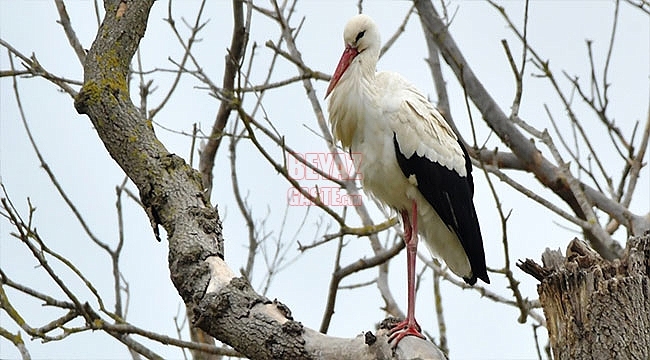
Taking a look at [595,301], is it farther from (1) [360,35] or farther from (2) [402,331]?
(1) [360,35]

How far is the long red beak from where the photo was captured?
6.52m

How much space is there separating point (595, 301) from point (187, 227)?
Result: 6.37 feet

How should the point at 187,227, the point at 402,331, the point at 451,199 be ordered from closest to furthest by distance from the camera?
1. the point at 187,227
2. the point at 402,331
3. the point at 451,199

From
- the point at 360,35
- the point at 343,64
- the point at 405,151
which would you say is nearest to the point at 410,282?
the point at 405,151

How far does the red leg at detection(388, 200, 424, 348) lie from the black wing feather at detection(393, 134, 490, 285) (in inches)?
8.3

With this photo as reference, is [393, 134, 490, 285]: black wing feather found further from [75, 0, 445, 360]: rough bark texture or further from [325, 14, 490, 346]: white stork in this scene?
[75, 0, 445, 360]: rough bark texture

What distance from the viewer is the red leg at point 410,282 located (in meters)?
4.90

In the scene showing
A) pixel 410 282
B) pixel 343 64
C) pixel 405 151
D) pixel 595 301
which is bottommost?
pixel 595 301

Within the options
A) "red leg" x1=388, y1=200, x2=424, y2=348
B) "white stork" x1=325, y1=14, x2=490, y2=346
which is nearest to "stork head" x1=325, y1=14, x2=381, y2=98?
"white stork" x1=325, y1=14, x2=490, y2=346

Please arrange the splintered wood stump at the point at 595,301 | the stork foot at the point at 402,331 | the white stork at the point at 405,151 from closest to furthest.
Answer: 1. the splintered wood stump at the point at 595,301
2. the stork foot at the point at 402,331
3. the white stork at the point at 405,151

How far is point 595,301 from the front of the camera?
183 inches

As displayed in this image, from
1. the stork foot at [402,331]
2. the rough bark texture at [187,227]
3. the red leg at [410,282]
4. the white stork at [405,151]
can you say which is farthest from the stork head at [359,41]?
the stork foot at [402,331]

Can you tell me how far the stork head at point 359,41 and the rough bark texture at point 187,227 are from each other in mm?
1584

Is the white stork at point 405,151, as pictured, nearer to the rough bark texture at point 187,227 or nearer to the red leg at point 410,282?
the red leg at point 410,282
